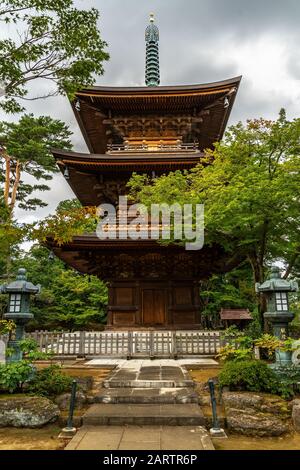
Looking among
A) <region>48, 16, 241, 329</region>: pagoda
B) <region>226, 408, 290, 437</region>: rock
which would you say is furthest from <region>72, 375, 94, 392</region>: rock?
<region>48, 16, 241, 329</region>: pagoda

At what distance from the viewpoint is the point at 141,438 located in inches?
173

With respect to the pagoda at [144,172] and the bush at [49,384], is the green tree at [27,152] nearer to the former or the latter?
the pagoda at [144,172]

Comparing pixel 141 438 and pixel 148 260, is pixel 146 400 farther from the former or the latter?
pixel 148 260

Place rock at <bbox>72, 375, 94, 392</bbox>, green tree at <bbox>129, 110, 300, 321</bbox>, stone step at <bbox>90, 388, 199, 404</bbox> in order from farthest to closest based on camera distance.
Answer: green tree at <bbox>129, 110, 300, 321</bbox>
rock at <bbox>72, 375, 94, 392</bbox>
stone step at <bbox>90, 388, 199, 404</bbox>

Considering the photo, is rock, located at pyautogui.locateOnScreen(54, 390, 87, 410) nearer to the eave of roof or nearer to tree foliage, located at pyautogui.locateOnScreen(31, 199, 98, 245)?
tree foliage, located at pyautogui.locateOnScreen(31, 199, 98, 245)

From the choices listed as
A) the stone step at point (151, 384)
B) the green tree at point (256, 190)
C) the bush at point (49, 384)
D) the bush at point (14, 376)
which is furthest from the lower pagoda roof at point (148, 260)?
the bush at point (14, 376)

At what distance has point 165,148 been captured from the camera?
16.5 metres

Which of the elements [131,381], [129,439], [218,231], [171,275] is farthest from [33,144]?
[129,439]

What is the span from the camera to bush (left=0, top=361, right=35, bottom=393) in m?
5.78

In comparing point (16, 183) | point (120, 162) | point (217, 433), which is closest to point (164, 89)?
point (120, 162)

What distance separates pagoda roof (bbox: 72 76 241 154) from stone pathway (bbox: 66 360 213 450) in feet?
44.8

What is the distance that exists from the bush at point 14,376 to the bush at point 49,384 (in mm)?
206

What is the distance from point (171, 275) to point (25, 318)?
8927 millimetres

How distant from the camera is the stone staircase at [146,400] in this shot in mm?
4977
